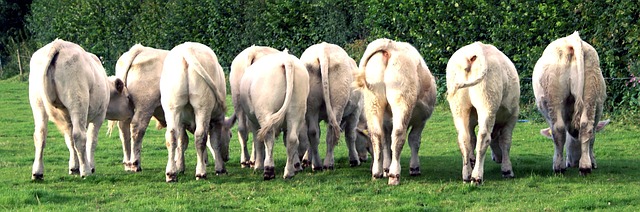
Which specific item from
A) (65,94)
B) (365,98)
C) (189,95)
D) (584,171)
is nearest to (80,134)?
(65,94)

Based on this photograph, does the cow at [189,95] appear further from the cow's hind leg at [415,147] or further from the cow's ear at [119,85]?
the cow's hind leg at [415,147]

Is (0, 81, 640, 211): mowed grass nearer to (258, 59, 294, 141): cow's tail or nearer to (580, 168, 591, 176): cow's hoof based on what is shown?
(580, 168, 591, 176): cow's hoof

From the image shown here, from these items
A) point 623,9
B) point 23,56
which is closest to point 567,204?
point 623,9

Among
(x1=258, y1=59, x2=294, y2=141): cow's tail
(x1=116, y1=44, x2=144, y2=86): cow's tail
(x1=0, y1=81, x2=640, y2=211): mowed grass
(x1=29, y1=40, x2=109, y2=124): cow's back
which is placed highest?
(x1=116, y1=44, x2=144, y2=86): cow's tail

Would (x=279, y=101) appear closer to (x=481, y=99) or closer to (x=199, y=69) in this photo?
(x=199, y=69)

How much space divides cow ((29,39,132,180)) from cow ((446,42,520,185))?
14.5ft

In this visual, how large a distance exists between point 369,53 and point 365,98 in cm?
55

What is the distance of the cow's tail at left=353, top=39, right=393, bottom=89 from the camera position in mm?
13289

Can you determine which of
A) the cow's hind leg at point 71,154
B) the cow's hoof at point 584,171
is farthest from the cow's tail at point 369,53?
the cow's hind leg at point 71,154

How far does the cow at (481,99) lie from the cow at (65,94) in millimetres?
4420

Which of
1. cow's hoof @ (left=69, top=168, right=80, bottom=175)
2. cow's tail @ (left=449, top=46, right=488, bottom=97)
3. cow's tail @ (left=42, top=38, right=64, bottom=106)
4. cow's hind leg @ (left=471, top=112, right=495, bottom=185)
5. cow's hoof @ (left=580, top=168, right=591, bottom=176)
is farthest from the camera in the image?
cow's hoof @ (left=69, top=168, right=80, bottom=175)

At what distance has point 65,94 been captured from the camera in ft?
43.3

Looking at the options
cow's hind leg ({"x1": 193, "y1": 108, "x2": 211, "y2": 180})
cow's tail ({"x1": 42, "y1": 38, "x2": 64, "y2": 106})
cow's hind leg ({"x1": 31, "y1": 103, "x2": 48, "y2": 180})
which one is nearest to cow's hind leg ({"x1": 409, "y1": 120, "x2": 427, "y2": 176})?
cow's hind leg ({"x1": 193, "y1": 108, "x2": 211, "y2": 180})

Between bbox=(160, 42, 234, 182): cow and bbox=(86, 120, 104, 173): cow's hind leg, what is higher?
bbox=(160, 42, 234, 182): cow
